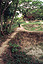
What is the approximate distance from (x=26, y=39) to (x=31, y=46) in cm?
164

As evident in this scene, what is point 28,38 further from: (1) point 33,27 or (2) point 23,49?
(1) point 33,27

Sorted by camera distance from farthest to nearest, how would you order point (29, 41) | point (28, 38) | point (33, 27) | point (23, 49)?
point (33, 27) → point (28, 38) → point (29, 41) → point (23, 49)

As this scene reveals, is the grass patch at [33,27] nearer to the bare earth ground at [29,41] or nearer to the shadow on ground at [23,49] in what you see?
the bare earth ground at [29,41]

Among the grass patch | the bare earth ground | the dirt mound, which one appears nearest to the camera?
the bare earth ground

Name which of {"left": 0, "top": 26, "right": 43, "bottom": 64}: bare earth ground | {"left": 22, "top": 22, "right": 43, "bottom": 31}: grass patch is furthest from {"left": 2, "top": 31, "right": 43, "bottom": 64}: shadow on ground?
{"left": 22, "top": 22, "right": 43, "bottom": 31}: grass patch

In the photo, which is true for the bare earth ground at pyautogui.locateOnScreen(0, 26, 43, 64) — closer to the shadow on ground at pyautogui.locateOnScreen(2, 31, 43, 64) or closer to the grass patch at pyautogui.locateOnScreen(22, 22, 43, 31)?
the shadow on ground at pyautogui.locateOnScreen(2, 31, 43, 64)

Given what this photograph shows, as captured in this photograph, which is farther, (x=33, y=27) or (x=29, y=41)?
(x=33, y=27)

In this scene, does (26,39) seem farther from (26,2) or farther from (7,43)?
(26,2)

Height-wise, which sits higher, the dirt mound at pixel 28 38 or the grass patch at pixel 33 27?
the grass patch at pixel 33 27

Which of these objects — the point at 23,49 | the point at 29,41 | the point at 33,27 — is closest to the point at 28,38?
the point at 29,41

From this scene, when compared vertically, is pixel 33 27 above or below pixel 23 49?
above

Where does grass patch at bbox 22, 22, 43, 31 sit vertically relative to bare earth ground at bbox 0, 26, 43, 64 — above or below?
above

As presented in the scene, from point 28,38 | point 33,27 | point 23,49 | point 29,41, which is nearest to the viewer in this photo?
point 23,49

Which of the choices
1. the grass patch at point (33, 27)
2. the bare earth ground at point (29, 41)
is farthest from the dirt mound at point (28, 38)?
the grass patch at point (33, 27)
